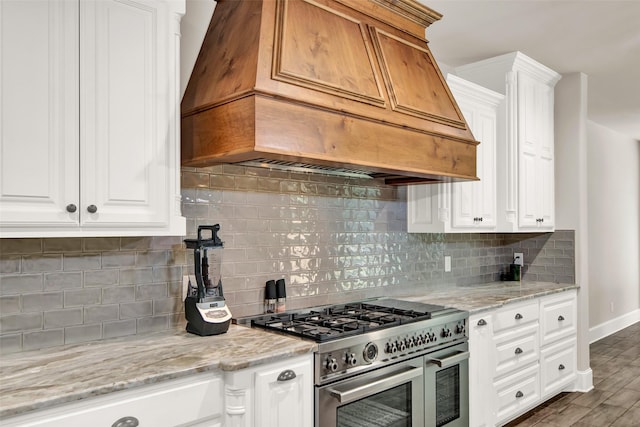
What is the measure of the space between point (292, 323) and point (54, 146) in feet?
4.47

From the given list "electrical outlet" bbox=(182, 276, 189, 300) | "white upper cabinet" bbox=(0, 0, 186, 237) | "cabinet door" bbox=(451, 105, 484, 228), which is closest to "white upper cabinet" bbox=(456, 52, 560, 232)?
"cabinet door" bbox=(451, 105, 484, 228)

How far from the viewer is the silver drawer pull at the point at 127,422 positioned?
5.11ft

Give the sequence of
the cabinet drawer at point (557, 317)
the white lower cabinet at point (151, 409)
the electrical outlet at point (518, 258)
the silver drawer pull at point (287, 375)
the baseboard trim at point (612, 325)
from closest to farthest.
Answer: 1. the white lower cabinet at point (151, 409)
2. the silver drawer pull at point (287, 375)
3. the cabinet drawer at point (557, 317)
4. the electrical outlet at point (518, 258)
5. the baseboard trim at point (612, 325)

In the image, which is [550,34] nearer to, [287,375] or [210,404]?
[287,375]

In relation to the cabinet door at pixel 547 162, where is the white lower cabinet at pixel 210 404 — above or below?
below

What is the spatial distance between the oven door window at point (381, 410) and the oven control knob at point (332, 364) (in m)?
0.18

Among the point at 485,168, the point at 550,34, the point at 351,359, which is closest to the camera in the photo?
the point at 351,359

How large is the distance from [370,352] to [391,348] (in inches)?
6.2

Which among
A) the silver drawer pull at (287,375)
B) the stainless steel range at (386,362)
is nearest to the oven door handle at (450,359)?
the stainless steel range at (386,362)

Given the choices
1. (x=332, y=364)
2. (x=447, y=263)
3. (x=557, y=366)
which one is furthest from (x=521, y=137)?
(x=332, y=364)

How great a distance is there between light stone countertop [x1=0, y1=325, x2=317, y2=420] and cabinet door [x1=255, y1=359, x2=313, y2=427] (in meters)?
0.07

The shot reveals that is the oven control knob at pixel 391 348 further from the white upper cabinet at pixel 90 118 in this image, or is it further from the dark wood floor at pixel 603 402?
the dark wood floor at pixel 603 402

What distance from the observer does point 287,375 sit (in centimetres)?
195

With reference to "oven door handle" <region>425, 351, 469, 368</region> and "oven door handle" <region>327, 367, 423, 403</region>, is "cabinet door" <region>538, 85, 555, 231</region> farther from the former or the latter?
"oven door handle" <region>327, 367, 423, 403</region>
